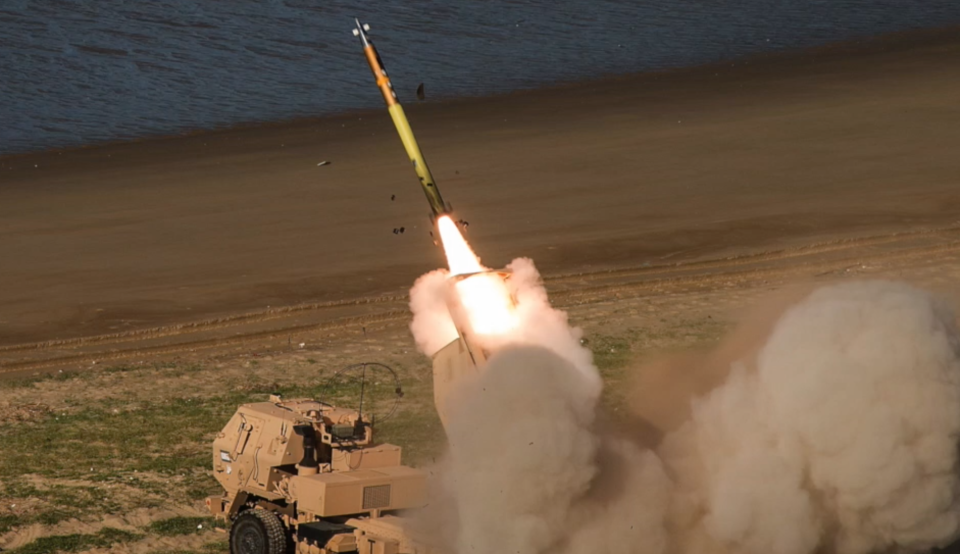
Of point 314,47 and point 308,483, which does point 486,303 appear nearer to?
point 308,483

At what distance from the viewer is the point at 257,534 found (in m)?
22.2

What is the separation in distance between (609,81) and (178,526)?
36.8 metres

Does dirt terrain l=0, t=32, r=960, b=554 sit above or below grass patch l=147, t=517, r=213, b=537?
above

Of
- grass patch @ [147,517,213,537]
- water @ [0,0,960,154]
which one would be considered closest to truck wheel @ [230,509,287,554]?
grass patch @ [147,517,213,537]

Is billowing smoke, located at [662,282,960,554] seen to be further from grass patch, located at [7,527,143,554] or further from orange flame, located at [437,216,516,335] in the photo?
grass patch, located at [7,527,143,554]

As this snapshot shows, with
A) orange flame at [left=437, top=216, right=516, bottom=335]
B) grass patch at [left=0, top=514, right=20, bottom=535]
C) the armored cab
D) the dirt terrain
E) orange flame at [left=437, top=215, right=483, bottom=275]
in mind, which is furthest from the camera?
the dirt terrain

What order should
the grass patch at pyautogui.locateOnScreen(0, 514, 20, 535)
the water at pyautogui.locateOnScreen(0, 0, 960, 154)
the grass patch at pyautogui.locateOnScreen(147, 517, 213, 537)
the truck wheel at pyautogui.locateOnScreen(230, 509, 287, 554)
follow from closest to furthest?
the truck wheel at pyautogui.locateOnScreen(230, 509, 287, 554), the grass patch at pyautogui.locateOnScreen(147, 517, 213, 537), the grass patch at pyautogui.locateOnScreen(0, 514, 20, 535), the water at pyautogui.locateOnScreen(0, 0, 960, 154)

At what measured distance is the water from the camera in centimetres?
5522

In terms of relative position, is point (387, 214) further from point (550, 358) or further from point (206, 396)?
point (550, 358)

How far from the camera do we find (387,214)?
43.0 meters

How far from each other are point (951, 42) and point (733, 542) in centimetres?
4556

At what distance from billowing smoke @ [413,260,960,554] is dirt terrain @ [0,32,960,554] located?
3301mm

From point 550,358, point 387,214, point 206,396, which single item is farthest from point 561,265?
point 550,358

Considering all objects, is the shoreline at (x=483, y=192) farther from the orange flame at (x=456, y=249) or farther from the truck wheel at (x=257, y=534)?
the truck wheel at (x=257, y=534)
